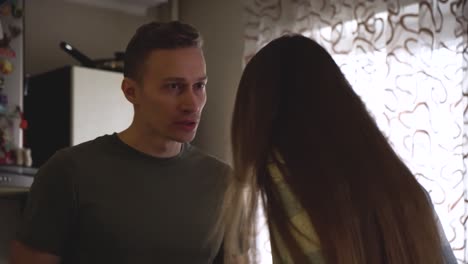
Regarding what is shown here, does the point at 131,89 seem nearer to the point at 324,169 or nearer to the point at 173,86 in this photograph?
the point at 173,86

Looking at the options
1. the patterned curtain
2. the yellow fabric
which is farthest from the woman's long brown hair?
the patterned curtain

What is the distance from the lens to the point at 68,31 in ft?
10.6

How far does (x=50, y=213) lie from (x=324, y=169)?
2.19 feet

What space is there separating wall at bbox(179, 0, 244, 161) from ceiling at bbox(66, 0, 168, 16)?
0.32 meters

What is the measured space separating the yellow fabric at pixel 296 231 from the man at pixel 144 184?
485mm

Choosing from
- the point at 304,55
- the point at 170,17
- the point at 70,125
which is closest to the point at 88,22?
the point at 170,17

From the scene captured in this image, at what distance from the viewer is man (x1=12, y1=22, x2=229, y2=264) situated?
4.01 feet

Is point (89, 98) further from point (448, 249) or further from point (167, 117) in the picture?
point (448, 249)

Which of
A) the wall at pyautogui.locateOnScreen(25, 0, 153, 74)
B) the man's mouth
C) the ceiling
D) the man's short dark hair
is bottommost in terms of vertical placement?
the man's mouth

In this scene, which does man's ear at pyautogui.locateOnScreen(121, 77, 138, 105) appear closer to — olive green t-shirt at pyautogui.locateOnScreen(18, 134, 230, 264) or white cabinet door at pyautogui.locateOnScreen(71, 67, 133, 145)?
olive green t-shirt at pyautogui.locateOnScreen(18, 134, 230, 264)

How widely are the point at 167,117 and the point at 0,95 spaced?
1.30 m

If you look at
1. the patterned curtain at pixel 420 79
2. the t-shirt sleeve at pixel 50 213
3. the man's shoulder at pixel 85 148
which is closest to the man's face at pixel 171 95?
the man's shoulder at pixel 85 148

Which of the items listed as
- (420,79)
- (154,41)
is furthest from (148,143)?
(420,79)

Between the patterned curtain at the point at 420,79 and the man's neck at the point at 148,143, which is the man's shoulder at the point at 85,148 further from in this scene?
the patterned curtain at the point at 420,79
